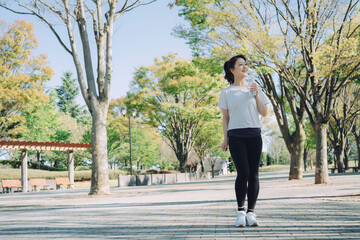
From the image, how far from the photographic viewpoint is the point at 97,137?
1245cm

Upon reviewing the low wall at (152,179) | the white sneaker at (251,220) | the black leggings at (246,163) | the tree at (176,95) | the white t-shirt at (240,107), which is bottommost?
the low wall at (152,179)

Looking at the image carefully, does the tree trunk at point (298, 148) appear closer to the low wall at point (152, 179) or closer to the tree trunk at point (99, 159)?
the tree trunk at point (99, 159)

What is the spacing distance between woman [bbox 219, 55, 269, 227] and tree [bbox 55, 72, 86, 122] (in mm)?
62429

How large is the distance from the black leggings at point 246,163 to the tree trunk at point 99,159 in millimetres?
8861

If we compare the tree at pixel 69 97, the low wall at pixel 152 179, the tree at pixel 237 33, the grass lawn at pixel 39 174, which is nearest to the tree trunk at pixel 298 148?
the tree at pixel 237 33

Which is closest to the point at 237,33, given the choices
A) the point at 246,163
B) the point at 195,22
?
the point at 195,22

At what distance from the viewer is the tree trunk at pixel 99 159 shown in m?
12.3

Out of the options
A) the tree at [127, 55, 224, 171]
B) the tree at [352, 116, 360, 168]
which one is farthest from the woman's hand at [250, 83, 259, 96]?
the tree at [352, 116, 360, 168]

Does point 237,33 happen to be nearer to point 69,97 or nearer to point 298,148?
point 298,148

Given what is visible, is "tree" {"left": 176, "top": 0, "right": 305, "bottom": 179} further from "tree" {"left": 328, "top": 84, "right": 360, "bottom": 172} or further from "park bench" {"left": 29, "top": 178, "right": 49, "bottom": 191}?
"park bench" {"left": 29, "top": 178, "right": 49, "bottom": 191}

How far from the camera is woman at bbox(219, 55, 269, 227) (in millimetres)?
4062

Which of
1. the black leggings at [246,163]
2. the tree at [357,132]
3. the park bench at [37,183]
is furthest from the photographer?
the tree at [357,132]

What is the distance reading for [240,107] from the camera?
4.14m

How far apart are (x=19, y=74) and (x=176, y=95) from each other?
10277 millimetres
